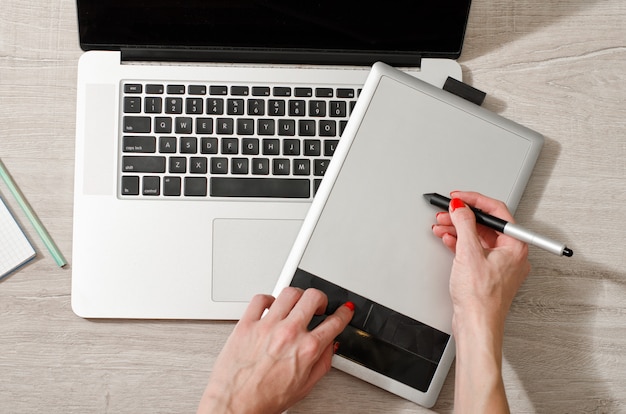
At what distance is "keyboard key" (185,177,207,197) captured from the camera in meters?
0.77

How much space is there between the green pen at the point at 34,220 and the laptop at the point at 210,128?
1.2 inches

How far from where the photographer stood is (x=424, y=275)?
0.75 meters

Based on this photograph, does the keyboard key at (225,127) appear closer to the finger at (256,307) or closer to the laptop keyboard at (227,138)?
the laptop keyboard at (227,138)

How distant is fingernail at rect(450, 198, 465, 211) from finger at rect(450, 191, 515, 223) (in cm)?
1

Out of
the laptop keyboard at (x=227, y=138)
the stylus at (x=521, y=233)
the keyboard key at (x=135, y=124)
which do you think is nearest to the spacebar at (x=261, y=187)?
the laptop keyboard at (x=227, y=138)

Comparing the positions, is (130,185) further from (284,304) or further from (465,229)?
(465,229)

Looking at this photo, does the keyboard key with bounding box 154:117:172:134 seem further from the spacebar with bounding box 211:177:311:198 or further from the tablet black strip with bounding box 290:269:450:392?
the tablet black strip with bounding box 290:269:450:392

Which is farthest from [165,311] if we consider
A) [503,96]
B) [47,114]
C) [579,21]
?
[579,21]

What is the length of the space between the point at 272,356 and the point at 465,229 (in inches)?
10.0

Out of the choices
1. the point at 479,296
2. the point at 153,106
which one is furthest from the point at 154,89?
the point at 479,296

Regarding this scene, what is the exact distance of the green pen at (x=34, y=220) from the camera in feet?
2.53

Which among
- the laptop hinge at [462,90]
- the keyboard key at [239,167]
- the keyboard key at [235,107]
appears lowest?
the keyboard key at [239,167]

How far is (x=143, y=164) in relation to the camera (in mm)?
770

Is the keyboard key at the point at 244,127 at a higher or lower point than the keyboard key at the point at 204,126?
higher
